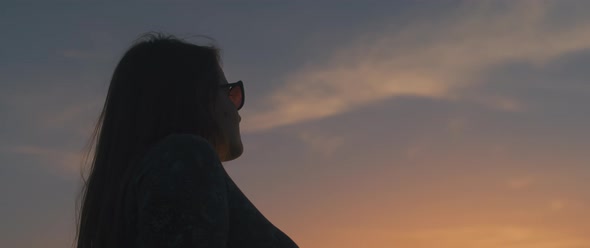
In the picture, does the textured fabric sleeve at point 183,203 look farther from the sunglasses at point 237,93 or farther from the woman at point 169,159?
the sunglasses at point 237,93

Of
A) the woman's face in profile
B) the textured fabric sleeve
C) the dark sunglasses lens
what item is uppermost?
the dark sunglasses lens

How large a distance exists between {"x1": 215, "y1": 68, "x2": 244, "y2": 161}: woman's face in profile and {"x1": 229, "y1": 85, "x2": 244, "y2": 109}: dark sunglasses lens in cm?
7

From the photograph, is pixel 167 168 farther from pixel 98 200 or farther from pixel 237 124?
pixel 237 124

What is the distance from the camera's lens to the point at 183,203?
2727mm

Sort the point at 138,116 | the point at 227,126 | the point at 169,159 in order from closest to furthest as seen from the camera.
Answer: the point at 169,159, the point at 138,116, the point at 227,126

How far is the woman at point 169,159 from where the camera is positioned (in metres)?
2.74

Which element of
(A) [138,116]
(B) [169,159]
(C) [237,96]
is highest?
(C) [237,96]

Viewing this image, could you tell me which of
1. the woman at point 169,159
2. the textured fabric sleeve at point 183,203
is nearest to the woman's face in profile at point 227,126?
the woman at point 169,159

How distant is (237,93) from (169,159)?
0.94m

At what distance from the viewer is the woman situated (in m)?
2.74

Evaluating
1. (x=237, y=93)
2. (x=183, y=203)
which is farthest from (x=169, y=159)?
(x=237, y=93)

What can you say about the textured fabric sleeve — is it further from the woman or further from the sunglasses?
the sunglasses

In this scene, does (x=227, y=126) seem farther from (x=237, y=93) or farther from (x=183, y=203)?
(x=183, y=203)

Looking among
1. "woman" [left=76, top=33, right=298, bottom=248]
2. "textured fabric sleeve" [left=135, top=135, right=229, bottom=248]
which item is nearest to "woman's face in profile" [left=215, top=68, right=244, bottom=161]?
"woman" [left=76, top=33, right=298, bottom=248]
